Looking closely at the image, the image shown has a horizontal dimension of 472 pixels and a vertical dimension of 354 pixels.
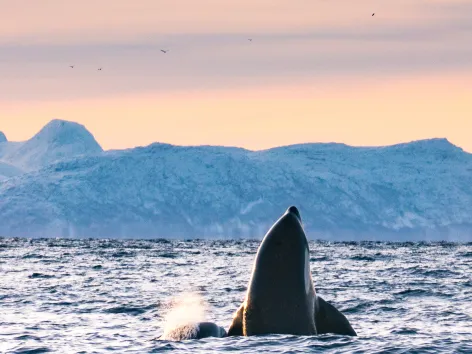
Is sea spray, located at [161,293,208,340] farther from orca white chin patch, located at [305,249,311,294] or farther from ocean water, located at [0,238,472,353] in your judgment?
orca white chin patch, located at [305,249,311,294]

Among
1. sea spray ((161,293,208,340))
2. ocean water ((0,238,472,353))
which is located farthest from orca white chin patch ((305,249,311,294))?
sea spray ((161,293,208,340))

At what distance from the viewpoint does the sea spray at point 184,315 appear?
51.2 ft

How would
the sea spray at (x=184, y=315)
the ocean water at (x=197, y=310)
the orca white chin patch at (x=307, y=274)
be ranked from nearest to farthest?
the orca white chin patch at (x=307, y=274) < the sea spray at (x=184, y=315) < the ocean water at (x=197, y=310)

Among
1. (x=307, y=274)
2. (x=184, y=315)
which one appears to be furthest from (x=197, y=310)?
(x=307, y=274)

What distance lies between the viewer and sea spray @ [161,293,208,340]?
15612mm

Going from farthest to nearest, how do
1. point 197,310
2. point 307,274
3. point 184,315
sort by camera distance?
1. point 197,310
2. point 184,315
3. point 307,274

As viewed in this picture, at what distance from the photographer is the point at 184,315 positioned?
26.5 m

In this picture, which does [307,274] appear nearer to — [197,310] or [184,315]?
[184,315]

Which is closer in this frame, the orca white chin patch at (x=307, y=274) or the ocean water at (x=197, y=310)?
the orca white chin patch at (x=307, y=274)

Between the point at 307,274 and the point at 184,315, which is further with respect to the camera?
the point at 184,315

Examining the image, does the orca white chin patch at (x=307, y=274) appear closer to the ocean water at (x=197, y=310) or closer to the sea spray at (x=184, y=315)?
the ocean water at (x=197, y=310)

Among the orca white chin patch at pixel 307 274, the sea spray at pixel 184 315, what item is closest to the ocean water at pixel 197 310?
the sea spray at pixel 184 315

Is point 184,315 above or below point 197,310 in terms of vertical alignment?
above

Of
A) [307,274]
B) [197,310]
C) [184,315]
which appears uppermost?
[307,274]
